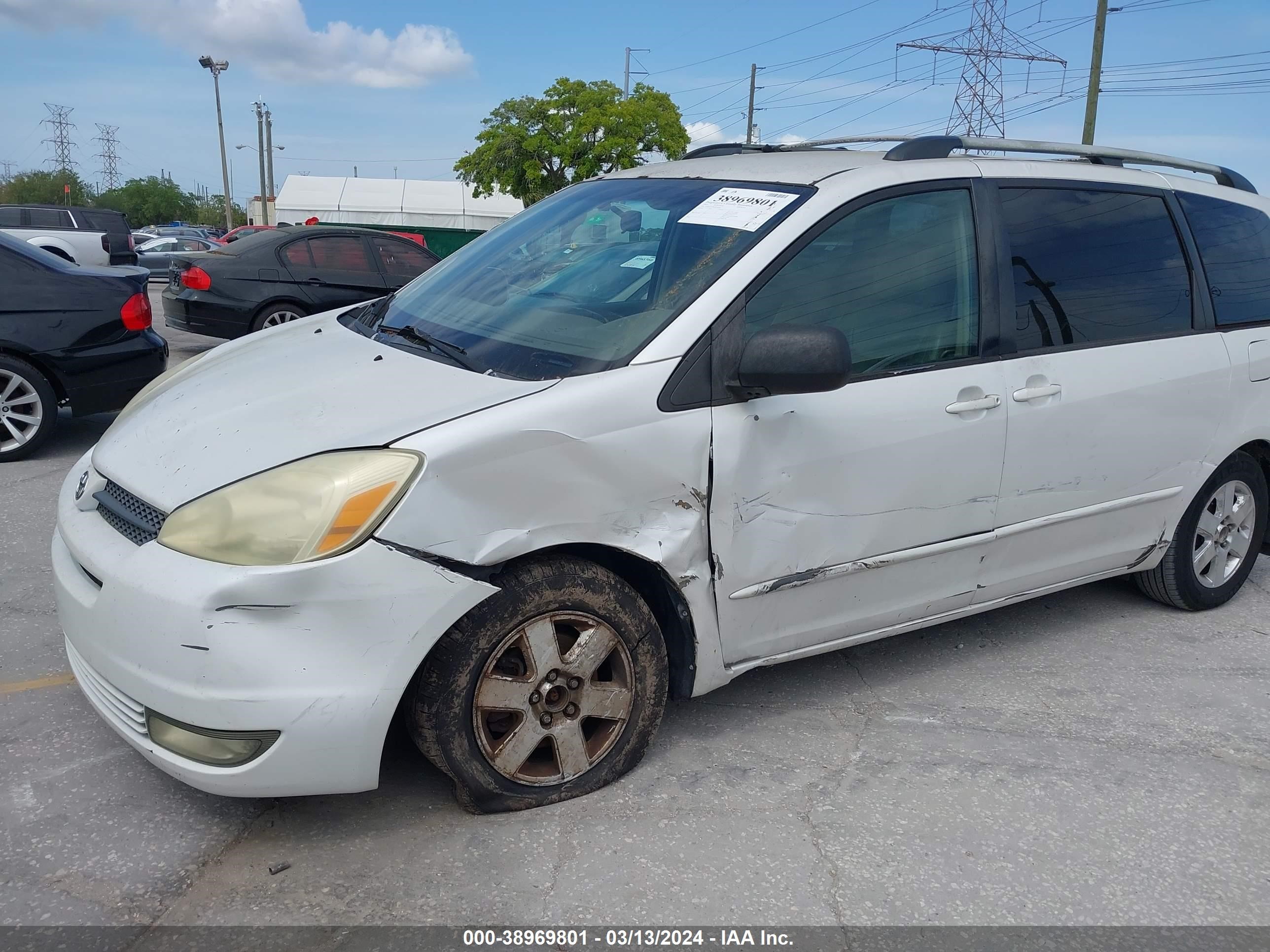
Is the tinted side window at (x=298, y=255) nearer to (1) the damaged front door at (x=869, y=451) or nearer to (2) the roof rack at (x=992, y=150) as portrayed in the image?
A: (2) the roof rack at (x=992, y=150)

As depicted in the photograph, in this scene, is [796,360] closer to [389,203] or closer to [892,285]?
[892,285]

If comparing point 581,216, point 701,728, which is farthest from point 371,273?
point 701,728

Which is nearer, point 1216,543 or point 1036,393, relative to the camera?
point 1036,393

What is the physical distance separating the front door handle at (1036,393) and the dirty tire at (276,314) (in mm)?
8056

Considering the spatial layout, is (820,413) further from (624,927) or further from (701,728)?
(624,927)

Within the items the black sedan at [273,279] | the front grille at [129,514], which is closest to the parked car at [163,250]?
the black sedan at [273,279]

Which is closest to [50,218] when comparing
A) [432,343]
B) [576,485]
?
[432,343]

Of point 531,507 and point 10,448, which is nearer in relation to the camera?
point 531,507

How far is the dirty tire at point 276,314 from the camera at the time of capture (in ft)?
33.0

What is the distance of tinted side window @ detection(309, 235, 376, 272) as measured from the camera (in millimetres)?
10570

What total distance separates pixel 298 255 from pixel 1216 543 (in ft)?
28.5

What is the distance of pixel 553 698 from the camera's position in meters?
2.76

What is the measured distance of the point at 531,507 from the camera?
8.47ft

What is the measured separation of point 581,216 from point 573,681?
168cm
